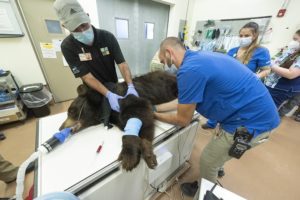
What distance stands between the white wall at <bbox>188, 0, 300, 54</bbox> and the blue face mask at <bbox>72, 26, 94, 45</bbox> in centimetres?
325

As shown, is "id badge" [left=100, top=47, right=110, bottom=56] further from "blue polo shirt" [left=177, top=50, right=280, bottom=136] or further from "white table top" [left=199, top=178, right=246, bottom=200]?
"white table top" [left=199, top=178, right=246, bottom=200]

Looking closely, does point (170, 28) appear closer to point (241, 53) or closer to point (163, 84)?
point (241, 53)

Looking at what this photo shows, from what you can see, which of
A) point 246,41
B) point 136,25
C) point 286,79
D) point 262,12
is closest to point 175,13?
point 136,25

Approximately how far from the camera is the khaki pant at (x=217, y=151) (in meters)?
0.92

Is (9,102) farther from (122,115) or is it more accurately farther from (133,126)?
(133,126)

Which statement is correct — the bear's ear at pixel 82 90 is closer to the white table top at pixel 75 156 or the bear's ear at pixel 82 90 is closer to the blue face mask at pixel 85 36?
the white table top at pixel 75 156

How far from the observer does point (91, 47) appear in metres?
1.19

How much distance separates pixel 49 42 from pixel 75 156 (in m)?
2.51

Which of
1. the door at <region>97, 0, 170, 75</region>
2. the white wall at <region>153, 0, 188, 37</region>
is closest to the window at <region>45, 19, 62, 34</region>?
the door at <region>97, 0, 170, 75</region>

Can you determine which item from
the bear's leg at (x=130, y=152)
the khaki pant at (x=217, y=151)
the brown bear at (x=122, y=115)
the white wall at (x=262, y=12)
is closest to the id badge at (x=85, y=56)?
the brown bear at (x=122, y=115)

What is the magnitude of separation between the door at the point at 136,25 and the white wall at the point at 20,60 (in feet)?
4.39

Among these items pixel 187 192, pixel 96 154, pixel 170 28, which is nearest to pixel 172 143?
pixel 96 154

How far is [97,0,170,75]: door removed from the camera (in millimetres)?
2834

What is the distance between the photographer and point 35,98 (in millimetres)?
2332
